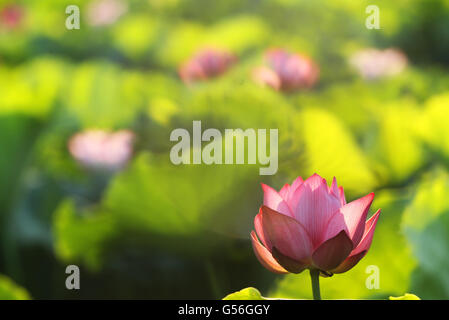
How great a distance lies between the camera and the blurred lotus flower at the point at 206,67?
0.76 metres

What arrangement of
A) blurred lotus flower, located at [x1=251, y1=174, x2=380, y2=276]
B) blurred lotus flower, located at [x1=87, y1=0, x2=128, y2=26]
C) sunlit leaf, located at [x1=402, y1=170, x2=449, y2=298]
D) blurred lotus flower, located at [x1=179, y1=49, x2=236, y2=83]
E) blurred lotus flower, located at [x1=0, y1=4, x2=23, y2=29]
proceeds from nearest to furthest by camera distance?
blurred lotus flower, located at [x1=251, y1=174, x2=380, y2=276] < sunlit leaf, located at [x1=402, y1=170, x2=449, y2=298] < blurred lotus flower, located at [x1=179, y1=49, x2=236, y2=83] < blurred lotus flower, located at [x1=87, y1=0, x2=128, y2=26] < blurred lotus flower, located at [x1=0, y1=4, x2=23, y2=29]

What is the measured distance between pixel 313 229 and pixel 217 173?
0.71 ft

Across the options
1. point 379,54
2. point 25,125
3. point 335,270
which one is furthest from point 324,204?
point 379,54

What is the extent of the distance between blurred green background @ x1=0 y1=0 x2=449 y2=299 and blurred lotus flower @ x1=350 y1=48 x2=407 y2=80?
0.05 feet

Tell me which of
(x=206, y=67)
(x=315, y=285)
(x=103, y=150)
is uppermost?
(x=206, y=67)

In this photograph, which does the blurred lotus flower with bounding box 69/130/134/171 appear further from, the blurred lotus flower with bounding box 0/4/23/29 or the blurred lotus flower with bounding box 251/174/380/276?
the blurred lotus flower with bounding box 0/4/23/29

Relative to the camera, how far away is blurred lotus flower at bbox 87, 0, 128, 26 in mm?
1361

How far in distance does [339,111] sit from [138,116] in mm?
263

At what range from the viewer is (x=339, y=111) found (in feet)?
2.35

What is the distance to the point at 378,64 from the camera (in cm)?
83

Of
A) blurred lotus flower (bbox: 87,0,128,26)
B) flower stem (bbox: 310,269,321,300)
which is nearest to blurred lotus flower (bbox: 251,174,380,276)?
flower stem (bbox: 310,269,321,300)

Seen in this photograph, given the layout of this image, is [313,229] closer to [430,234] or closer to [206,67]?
[430,234]

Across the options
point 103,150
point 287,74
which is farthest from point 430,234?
point 103,150

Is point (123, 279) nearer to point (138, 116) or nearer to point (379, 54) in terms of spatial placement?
point (138, 116)
